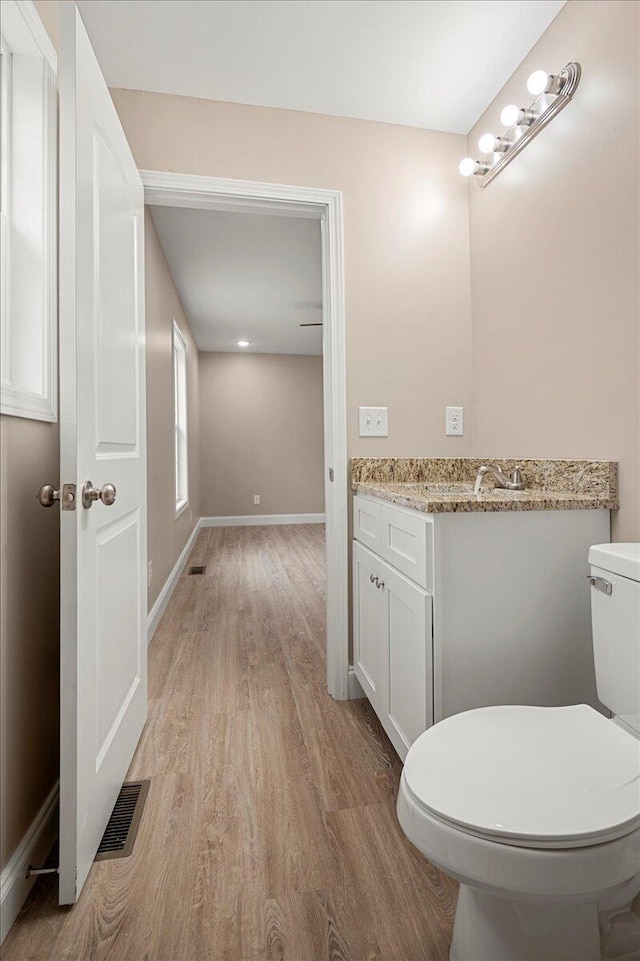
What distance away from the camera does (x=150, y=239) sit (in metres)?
3.01

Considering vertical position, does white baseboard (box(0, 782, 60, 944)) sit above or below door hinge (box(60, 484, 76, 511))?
below

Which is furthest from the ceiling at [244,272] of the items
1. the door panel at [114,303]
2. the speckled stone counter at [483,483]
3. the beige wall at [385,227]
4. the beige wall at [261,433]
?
the speckled stone counter at [483,483]

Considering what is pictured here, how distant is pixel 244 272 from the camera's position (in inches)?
161

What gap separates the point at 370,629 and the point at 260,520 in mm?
5445

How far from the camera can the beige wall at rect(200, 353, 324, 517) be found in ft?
22.7

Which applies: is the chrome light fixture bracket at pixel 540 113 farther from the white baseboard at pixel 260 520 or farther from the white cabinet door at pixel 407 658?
the white baseboard at pixel 260 520

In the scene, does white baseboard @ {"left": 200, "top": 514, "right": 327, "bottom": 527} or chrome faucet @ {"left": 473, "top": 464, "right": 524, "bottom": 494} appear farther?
white baseboard @ {"left": 200, "top": 514, "right": 327, "bottom": 527}

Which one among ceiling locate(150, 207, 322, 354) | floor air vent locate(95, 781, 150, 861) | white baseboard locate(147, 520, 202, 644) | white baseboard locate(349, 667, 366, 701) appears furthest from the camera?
ceiling locate(150, 207, 322, 354)

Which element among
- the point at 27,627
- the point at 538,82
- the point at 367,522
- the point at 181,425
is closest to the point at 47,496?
the point at 27,627

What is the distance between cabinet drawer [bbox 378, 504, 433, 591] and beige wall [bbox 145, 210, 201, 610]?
5.85 ft

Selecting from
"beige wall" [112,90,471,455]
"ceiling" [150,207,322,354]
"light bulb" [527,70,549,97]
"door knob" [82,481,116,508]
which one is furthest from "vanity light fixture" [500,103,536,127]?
"door knob" [82,481,116,508]

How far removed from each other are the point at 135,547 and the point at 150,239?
2.22 m

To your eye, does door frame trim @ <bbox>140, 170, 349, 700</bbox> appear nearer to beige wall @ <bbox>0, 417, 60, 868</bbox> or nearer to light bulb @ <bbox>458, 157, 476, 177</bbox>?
light bulb @ <bbox>458, 157, 476, 177</bbox>

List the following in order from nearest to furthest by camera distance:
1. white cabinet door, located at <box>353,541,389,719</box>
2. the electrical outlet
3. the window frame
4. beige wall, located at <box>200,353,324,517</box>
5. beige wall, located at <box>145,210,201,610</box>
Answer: white cabinet door, located at <box>353,541,389,719</box> → the electrical outlet → beige wall, located at <box>145,210,201,610</box> → the window frame → beige wall, located at <box>200,353,324,517</box>
